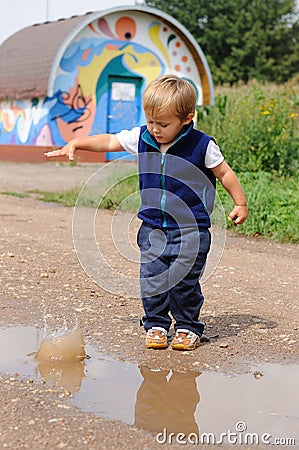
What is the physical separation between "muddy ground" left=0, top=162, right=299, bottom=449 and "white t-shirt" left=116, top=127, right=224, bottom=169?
39.7 inches

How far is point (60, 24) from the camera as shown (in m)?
19.2

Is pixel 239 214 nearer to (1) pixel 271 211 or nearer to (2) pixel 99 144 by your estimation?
(2) pixel 99 144

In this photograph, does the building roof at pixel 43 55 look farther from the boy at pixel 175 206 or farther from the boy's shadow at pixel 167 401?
the boy's shadow at pixel 167 401

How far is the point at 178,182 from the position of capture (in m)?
3.97

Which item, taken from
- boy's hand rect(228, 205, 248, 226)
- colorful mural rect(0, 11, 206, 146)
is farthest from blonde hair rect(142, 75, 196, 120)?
colorful mural rect(0, 11, 206, 146)

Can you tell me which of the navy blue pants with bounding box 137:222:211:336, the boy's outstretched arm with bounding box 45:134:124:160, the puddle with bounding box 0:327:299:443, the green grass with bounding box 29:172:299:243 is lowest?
the green grass with bounding box 29:172:299:243

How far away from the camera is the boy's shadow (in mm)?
3018

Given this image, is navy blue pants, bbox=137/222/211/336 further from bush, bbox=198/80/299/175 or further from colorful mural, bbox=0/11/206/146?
colorful mural, bbox=0/11/206/146

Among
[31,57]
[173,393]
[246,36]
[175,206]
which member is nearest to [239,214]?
[175,206]

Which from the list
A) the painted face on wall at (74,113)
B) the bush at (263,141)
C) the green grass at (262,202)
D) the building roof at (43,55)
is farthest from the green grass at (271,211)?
the painted face on wall at (74,113)

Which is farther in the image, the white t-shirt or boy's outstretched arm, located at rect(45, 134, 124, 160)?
boy's outstretched arm, located at rect(45, 134, 124, 160)

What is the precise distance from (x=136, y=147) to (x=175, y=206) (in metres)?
0.41

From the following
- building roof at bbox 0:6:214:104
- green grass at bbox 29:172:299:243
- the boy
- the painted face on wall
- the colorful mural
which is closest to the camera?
the boy

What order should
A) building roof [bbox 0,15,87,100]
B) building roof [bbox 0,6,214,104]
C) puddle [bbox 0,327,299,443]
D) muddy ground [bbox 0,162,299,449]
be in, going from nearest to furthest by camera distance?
muddy ground [bbox 0,162,299,449], puddle [bbox 0,327,299,443], building roof [bbox 0,6,214,104], building roof [bbox 0,15,87,100]
